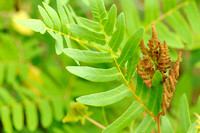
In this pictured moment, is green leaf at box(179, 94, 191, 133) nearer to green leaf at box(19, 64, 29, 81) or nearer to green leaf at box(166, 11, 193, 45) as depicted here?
green leaf at box(166, 11, 193, 45)

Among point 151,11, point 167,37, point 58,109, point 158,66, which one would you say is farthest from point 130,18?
point 158,66

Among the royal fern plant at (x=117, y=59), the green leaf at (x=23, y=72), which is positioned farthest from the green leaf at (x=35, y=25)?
the green leaf at (x=23, y=72)

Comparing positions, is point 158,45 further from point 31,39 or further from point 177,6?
point 31,39

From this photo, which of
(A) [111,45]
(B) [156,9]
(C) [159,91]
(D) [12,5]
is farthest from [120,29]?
(D) [12,5]

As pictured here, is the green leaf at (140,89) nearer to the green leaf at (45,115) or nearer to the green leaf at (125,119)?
the green leaf at (125,119)

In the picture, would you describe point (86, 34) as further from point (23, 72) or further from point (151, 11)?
point (23, 72)
